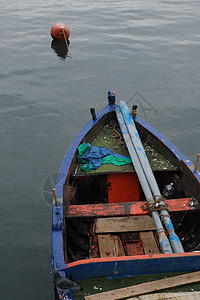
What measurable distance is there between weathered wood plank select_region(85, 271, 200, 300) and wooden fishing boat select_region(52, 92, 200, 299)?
16 centimetres

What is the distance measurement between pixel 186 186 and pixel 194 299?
322 cm

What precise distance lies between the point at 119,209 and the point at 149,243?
1087 mm

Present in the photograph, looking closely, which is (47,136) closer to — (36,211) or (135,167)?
(36,211)

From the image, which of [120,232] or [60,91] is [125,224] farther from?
[60,91]

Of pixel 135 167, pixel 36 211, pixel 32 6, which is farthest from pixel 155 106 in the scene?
pixel 32 6

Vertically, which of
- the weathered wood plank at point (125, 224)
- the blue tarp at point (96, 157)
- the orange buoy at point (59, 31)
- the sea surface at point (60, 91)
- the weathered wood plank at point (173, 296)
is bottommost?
the weathered wood plank at point (173, 296)

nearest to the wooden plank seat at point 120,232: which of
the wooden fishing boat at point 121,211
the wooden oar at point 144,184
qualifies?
the wooden fishing boat at point 121,211

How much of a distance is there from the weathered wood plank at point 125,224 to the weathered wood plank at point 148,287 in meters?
1.63

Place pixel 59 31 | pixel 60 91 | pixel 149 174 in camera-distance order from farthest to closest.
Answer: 1. pixel 59 31
2. pixel 60 91
3. pixel 149 174

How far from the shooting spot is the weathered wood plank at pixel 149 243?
5.61 meters

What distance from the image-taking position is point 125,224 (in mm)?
6078

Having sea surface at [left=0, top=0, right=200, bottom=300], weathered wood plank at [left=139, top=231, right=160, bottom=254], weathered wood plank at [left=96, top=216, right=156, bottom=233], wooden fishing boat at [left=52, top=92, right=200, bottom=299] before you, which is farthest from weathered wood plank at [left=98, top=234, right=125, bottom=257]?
sea surface at [left=0, top=0, right=200, bottom=300]

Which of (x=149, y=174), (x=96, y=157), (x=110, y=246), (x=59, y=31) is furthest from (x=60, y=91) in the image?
(x=110, y=246)

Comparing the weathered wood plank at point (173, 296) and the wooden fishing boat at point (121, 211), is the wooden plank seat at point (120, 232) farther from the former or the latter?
the weathered wood plank at point (173, 296)
